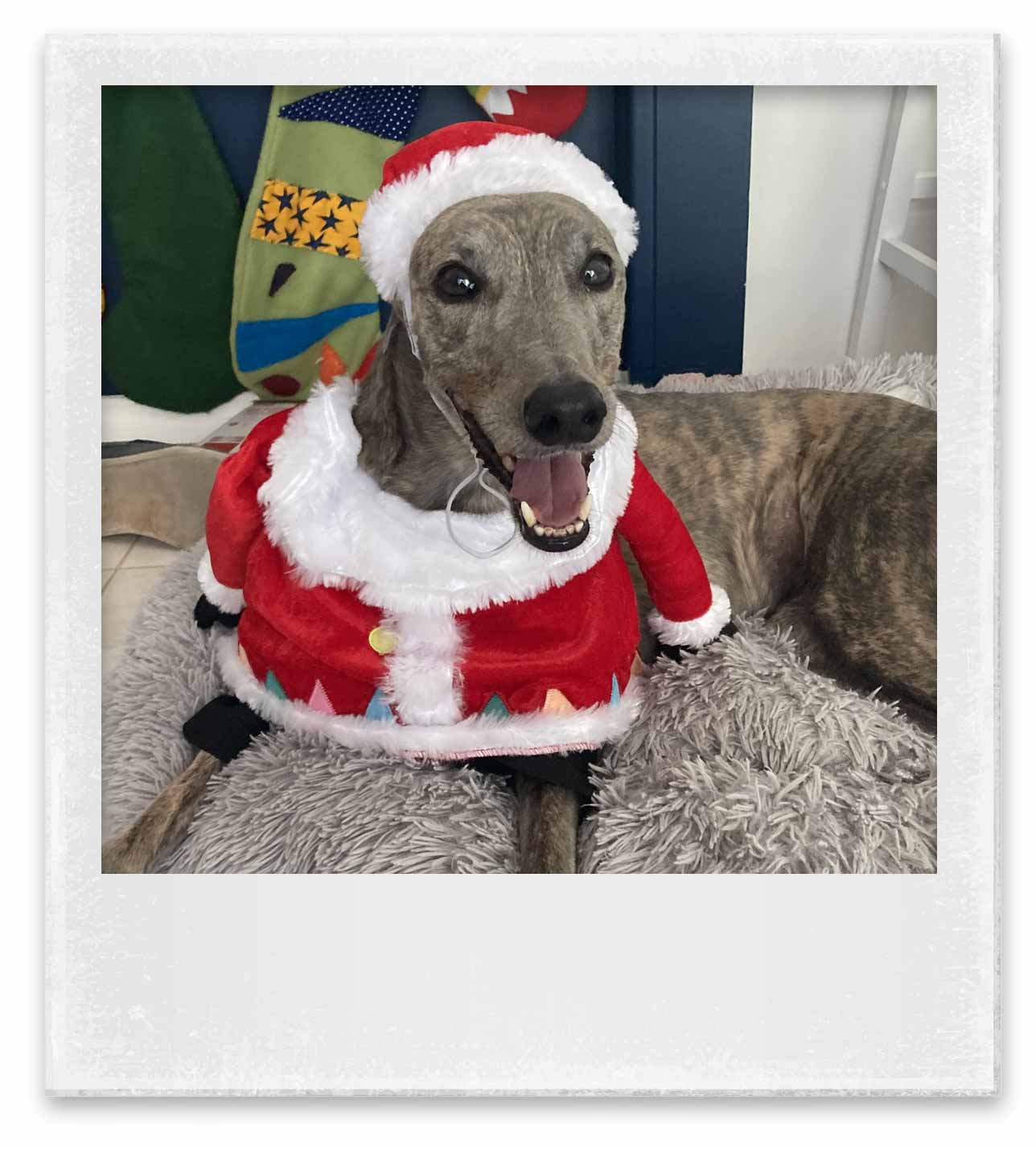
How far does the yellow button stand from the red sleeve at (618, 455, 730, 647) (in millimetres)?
399

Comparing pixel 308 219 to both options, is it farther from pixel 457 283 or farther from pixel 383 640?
pixel 383 640

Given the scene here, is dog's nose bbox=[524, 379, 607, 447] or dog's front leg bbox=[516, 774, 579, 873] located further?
dog's front leg bbox=[516, 774, 579, 873]

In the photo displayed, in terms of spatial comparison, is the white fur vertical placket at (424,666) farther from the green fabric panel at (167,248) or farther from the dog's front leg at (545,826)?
the green fabric panel at (167,248)

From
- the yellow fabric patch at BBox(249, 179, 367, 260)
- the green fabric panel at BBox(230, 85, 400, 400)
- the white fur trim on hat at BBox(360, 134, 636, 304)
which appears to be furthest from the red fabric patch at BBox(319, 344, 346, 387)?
the yellow fabric patch at BBox(249, 179, 367, 260)

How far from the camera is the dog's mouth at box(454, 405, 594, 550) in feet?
4.46

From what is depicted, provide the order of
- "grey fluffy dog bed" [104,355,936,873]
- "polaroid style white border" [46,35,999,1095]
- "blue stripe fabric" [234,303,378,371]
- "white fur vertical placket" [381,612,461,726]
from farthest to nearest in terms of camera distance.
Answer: "blue stripe fabric" [234,303,378,371], "white fur vertical placket" [381,612,461,726], "grey fluffy dog bed" [104,355,936,873], "polaroid style white border" [46,35,999,1095]

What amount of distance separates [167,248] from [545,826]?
3.72 feet

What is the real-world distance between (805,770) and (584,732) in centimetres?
33

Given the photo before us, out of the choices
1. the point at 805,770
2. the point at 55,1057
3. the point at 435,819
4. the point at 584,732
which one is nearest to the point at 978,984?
the point at 805,770

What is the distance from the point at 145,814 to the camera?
166cm

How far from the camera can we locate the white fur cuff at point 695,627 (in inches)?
70.7

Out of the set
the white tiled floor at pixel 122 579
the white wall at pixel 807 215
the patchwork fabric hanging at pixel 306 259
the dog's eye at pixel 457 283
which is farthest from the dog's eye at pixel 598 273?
the white tiled floor at pixel 122 579

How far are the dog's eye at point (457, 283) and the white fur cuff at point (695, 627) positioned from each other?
680 mm

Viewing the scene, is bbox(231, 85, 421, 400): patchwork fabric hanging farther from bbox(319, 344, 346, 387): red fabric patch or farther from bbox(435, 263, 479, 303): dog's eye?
bbox(435, 263, 479, 303): dog's eye
